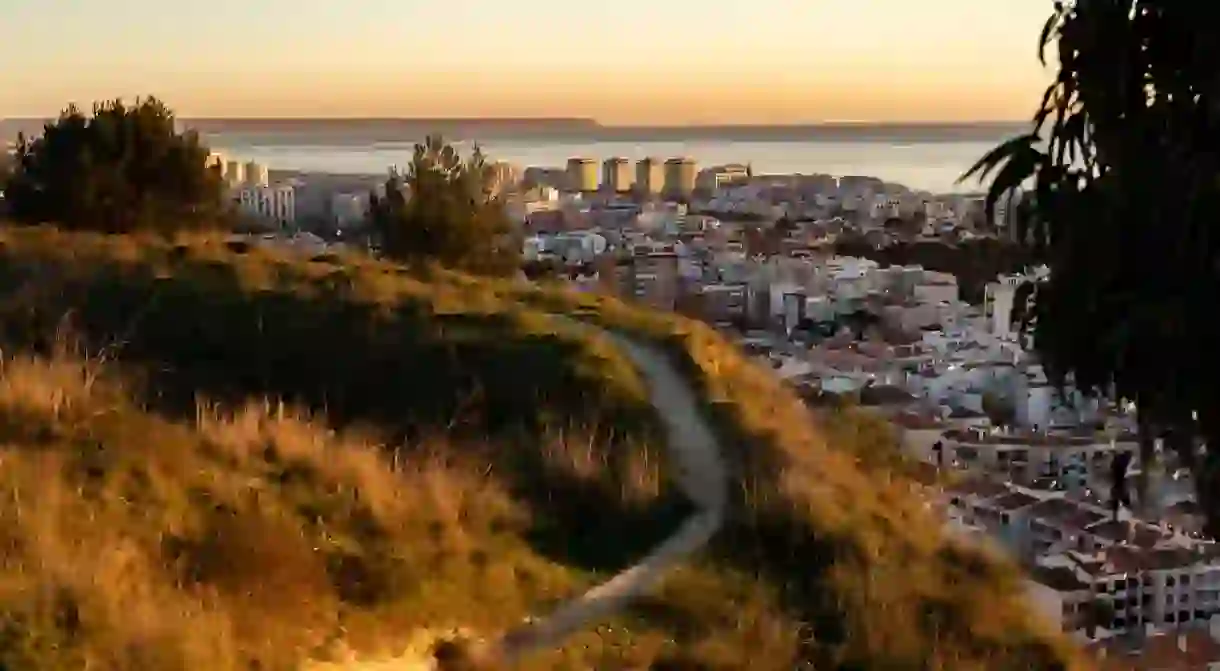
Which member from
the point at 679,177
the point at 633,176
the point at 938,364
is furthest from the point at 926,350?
the point at 633,176

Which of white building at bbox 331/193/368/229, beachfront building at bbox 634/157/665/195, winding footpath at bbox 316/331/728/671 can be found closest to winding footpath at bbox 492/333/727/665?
winding footpath at bbox 316/331/728/671

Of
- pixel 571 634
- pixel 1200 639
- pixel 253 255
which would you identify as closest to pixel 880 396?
pixel 1200 639

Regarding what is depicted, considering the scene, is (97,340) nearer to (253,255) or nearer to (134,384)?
(134,384)

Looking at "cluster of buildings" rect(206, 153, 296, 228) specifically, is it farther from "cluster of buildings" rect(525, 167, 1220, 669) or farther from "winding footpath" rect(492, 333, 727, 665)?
"winding footpath" rect(492, 333, 727, 665)

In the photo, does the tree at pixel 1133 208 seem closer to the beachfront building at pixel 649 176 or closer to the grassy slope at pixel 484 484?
the grassy slope at pixel 484 484

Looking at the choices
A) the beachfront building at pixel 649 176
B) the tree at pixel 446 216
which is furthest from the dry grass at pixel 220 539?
the beachfront building at pixel 649 176

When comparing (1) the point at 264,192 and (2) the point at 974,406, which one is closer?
(2) the point at 974,406

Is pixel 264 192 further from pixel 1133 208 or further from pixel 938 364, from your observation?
pixel 1133 208
